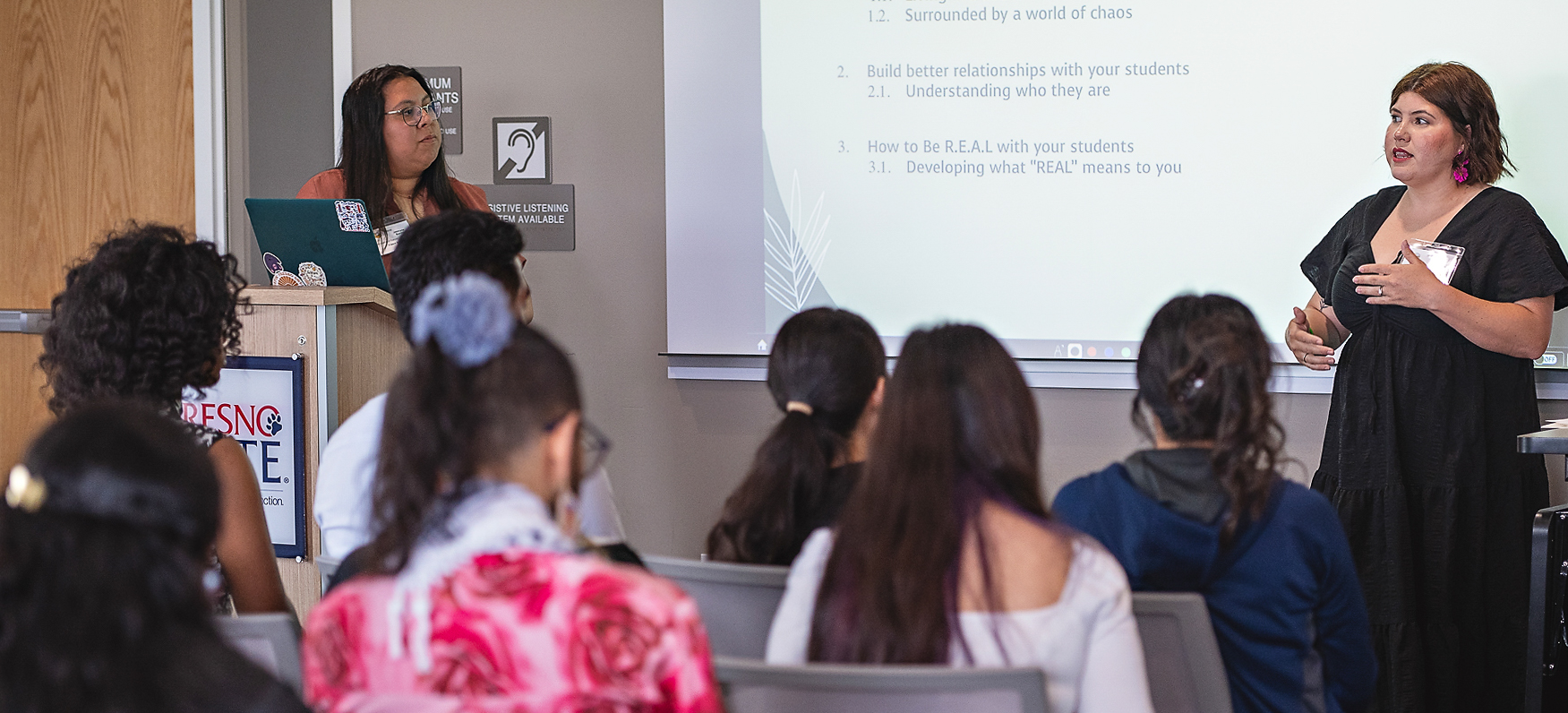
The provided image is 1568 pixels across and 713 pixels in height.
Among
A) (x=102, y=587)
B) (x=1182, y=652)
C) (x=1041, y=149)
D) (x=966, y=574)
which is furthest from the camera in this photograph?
(x=1041, y=149)

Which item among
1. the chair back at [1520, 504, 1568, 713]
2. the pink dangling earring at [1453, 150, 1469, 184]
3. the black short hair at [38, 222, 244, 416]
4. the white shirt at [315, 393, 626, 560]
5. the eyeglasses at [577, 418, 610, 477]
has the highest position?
the pink dangling earring at [1453, 150, 1469, 184]

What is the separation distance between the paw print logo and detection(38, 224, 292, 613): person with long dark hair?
33.5 inches

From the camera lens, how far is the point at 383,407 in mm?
1687

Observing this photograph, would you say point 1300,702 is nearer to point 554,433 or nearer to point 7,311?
point 554,433

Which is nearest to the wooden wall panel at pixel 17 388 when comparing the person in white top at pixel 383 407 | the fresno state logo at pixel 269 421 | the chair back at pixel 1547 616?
the fresno state logo at pixel 269 421

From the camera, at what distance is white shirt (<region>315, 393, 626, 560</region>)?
5.88ft

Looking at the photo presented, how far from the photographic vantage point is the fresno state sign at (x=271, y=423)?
2.57 metres

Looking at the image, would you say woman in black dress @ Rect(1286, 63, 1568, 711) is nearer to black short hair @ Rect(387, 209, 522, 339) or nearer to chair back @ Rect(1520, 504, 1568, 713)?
chair back @ Rect(1520, 504, 1568, 713)

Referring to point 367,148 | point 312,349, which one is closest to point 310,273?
point 312,349

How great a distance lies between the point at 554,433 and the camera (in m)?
1.04

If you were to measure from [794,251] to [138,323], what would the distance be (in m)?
2.21

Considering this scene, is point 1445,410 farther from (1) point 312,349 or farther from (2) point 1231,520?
(1) point 312,349

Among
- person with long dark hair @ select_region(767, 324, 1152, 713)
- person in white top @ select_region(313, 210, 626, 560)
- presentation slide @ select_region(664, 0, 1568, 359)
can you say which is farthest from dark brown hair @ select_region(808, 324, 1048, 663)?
presentation slide @ select_region(664, 0, 1568, 359)

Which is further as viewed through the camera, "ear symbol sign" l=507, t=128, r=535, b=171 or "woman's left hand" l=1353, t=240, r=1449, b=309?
"ear symbol sign" l=507, t=128, r=535, b=171
